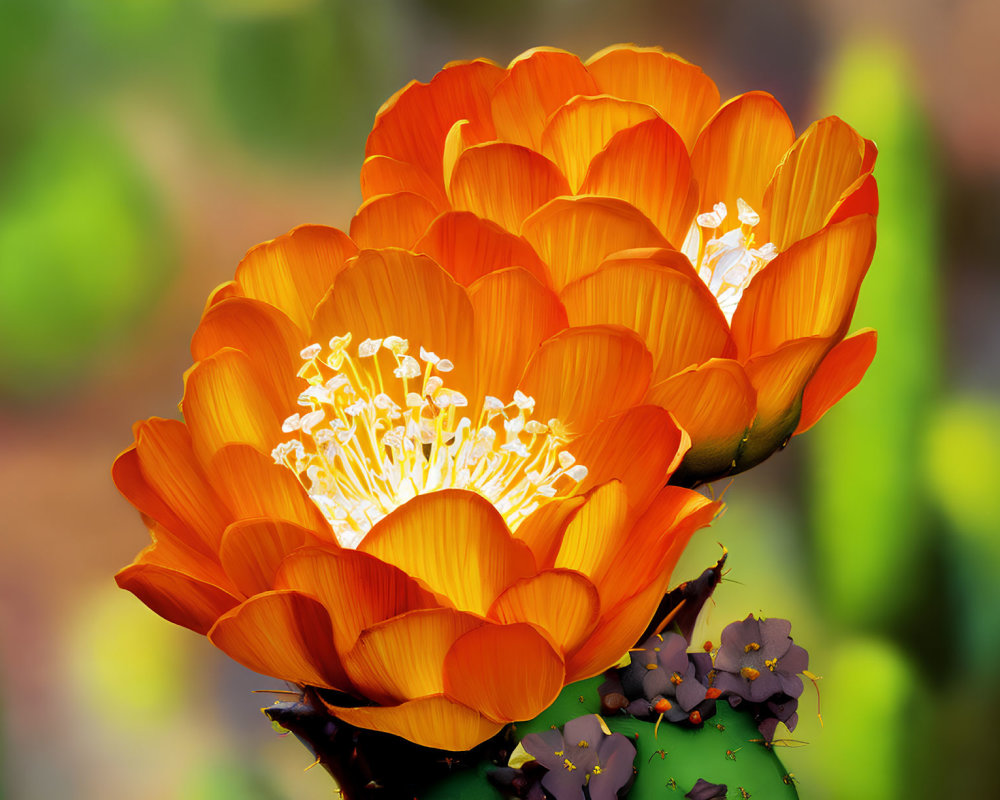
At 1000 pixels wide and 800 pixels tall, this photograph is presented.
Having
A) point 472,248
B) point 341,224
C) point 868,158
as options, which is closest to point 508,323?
point 472,248

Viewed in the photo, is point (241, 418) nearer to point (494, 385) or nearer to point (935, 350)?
point (494, 385)

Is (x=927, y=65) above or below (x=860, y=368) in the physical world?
above

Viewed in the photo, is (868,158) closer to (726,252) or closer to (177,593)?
(726,252)

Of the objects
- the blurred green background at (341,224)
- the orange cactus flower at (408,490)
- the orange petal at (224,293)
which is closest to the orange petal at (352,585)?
the orange cactus flower at (408,490)

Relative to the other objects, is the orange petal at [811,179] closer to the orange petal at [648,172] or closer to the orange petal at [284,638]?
the orange petal at [648,172]

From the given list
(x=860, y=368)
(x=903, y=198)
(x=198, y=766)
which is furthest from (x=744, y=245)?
(x=198, y=766)

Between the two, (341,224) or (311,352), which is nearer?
(311,352)

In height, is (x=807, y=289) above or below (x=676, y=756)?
above

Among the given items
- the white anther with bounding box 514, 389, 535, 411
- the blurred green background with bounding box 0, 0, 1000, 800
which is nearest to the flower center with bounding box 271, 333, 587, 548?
the white anther with bounding box 514, 389, 535, 411
